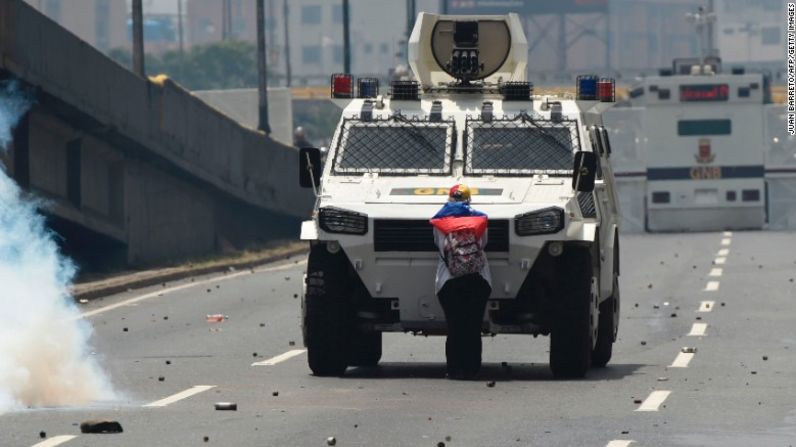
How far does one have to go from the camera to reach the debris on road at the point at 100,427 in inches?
512

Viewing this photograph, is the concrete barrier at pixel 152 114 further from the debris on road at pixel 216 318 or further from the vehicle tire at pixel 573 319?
the vehicle tire at pixel 573 319

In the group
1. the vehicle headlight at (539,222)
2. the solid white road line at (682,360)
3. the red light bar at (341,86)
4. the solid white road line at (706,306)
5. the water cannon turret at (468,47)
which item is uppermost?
the water cannon turret at (468,47)

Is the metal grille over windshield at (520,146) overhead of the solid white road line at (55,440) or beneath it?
overhead

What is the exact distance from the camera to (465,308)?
55.1 ft

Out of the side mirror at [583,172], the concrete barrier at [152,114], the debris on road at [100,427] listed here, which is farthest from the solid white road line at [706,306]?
the debris on road at [100,427]

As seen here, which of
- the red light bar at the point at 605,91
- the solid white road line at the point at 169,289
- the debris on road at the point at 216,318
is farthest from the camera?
the solid white road line at the point at 169,289

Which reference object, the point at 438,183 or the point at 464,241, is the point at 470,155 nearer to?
the point at 438,183

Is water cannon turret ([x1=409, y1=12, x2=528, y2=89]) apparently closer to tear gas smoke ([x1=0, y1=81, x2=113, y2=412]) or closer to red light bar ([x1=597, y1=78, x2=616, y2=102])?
red light bar ([x1=597, y1=78, x2=616, y2=102])

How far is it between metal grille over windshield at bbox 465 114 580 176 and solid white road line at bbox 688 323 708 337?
4.61 meters

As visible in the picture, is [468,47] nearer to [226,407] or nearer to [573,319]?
[573,319]

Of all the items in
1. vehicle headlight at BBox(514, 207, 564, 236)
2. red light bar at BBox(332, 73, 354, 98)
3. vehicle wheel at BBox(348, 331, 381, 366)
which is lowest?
vehicle wheel at BBox(348, 331, 381, 366)

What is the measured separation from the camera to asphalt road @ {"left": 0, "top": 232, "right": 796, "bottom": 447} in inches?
512

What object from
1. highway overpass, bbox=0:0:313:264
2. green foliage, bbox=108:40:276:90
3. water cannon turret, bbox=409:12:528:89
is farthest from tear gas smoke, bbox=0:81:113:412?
green foliage, bbox=108:40:276:90

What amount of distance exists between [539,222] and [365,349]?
2.32 metres
